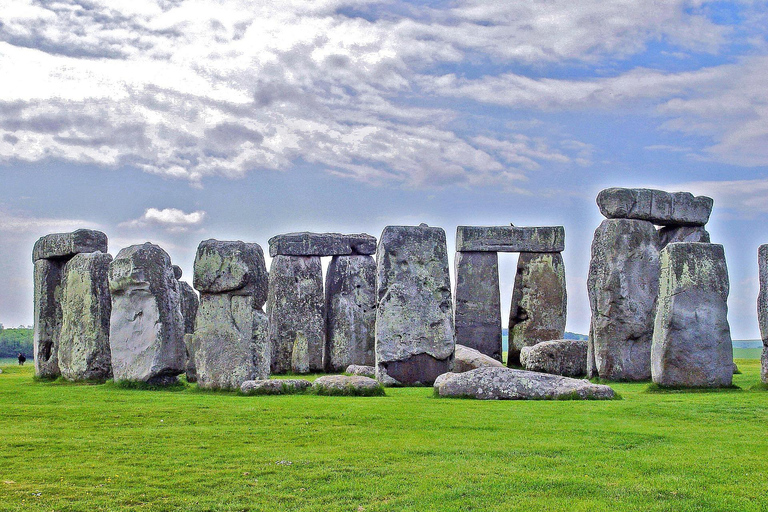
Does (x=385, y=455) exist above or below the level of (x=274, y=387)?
below

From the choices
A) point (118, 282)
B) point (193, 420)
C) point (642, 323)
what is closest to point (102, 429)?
point (193, 420)

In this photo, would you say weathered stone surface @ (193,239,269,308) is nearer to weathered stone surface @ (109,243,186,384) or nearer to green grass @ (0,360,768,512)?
weathered stone surface @ (109,243,186,384)

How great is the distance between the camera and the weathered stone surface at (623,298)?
18469 mm

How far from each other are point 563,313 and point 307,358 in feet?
25.3

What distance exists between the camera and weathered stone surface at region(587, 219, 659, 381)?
18.5 m

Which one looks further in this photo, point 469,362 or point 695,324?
point 469,362

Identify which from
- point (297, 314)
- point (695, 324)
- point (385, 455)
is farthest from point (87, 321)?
point (695, 324)

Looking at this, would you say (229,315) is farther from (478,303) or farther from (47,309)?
(478,303)

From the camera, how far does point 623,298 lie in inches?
731

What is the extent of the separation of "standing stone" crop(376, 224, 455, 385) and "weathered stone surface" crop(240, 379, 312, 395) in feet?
8.61

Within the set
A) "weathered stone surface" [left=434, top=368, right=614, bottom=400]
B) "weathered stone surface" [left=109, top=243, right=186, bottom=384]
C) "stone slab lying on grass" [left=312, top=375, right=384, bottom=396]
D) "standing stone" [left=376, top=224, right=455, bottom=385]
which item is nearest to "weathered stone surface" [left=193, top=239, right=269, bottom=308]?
"weathered stone surface" [left=109, top=243, right=186, bottom=384]

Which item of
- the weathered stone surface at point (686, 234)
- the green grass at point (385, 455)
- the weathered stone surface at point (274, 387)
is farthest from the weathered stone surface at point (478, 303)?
the green grass at point (385, 455)

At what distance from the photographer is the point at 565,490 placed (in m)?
8.16

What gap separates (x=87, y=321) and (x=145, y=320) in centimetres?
245
